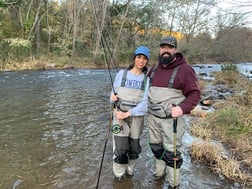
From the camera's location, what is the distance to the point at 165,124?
143 inches

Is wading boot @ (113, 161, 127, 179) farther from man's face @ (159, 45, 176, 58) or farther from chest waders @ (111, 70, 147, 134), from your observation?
man's face @ (159, 45, 176, 58)

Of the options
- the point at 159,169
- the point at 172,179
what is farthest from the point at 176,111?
the point at 159,169

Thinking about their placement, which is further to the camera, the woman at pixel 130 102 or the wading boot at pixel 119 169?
the wading boot at pixel 119 169

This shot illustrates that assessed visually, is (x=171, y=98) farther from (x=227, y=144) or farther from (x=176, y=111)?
(x=227, y=144)

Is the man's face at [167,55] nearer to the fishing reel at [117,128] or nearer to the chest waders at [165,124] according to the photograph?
the chest waders at [165,124]

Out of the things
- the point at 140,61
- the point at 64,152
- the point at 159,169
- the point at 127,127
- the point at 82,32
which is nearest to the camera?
the point at 140,61

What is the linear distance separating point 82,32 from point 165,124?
2812 cm

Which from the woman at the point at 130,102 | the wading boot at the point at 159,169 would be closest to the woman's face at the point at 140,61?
the woman at the point at 130,102

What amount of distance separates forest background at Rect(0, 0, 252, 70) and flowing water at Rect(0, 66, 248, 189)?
11.3 meters

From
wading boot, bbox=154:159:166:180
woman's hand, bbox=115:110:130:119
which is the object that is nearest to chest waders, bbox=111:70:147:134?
woman's hand, bbox=115:110:130:119

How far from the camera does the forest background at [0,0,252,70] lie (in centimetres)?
2420

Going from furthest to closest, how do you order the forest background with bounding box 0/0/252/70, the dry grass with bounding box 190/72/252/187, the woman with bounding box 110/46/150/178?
1. the forest background with bounding box 0/0/252/70
2. the dry grass with bounding box 190/72/252/187
3. the woman with bounding box 110/46/150/178

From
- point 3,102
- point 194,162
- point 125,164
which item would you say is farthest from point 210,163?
point 3,102

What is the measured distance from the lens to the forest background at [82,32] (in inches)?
953
